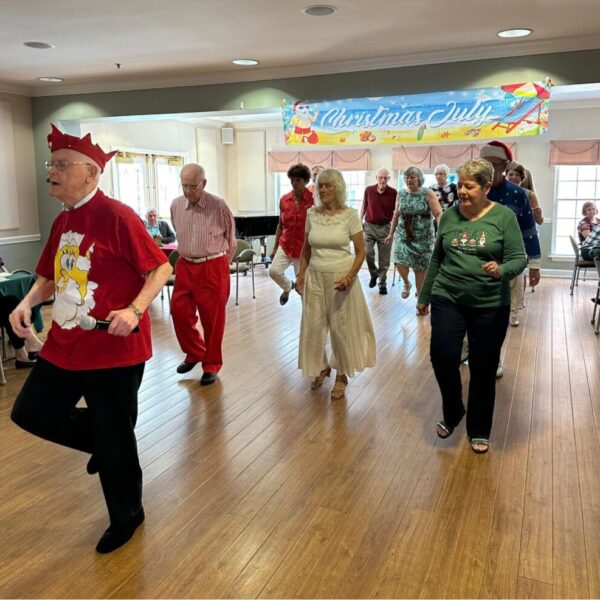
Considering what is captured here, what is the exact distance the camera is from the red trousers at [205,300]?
160 inches

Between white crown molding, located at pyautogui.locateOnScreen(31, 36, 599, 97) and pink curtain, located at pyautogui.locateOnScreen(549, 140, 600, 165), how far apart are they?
16.3ft

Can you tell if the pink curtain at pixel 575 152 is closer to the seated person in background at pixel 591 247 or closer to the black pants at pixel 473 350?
the seated person in background at pixel 591 247

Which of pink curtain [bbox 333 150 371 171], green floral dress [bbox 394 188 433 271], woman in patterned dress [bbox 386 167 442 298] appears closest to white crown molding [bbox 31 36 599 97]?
woman in patterned dress [bbox 386 167 442 298]

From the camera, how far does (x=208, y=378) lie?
4.21 meters

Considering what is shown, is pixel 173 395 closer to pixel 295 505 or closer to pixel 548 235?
pixel 295 505

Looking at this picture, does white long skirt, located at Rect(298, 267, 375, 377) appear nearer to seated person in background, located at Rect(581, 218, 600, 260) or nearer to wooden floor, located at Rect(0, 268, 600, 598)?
wooden floor, located at Rect(0, 268, 600, 598)

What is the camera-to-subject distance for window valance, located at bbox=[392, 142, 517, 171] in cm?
1016

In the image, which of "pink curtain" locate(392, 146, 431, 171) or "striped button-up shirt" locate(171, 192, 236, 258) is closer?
"striped button-up shirt" locate(171, 192, 236, 258)

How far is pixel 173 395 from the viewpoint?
3959mm

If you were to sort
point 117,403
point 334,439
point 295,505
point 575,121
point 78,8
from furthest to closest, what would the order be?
point 575,121 → point 78,8 → point 334,439 → point 295,505 → point 117,403

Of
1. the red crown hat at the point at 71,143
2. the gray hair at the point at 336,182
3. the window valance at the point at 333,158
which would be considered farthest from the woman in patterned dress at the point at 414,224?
the red crown hat at the point at 71,143

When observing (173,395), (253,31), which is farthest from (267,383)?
(253,31)

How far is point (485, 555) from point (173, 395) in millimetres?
2374

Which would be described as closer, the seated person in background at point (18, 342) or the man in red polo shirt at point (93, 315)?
the man in red polo shirt at point (93, 315)
